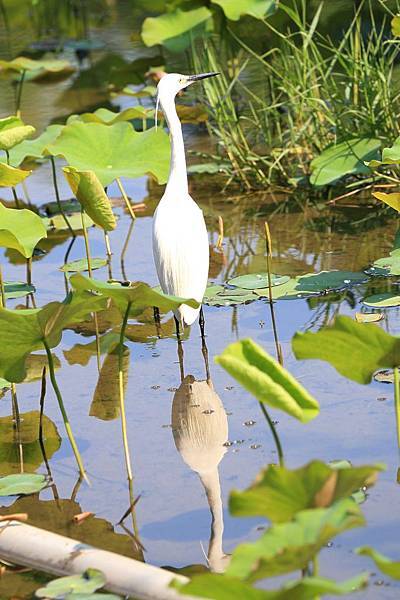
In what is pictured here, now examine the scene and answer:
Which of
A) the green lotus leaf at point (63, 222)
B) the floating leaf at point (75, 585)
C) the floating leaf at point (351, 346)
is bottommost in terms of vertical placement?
the green lotus leaf at point (63, 222)

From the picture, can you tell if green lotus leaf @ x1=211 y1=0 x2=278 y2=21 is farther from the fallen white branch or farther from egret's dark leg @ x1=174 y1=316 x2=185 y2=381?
the fallen white branch

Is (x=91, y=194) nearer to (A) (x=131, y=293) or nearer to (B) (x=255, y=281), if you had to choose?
(B) (x=255, y=281)

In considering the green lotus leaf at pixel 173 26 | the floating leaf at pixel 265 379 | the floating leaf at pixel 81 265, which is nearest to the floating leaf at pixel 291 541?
the floating leaf at pixel 265 379

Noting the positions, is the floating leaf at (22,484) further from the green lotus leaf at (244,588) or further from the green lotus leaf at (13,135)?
the green lotus leaf at (13,135)

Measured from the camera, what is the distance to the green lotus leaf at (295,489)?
1993 mm

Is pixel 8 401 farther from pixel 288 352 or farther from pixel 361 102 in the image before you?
pixel 361 102

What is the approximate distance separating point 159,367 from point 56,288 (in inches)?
42.4

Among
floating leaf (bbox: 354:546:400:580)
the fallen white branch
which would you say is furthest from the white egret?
floating leaf (bbox: 354:546:400:580)

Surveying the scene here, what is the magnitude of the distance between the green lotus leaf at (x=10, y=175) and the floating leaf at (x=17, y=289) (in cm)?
75

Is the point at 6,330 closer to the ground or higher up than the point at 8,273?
higher up

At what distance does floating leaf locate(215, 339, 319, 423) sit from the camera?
2266 millimetres

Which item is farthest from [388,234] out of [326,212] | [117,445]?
[117,445]

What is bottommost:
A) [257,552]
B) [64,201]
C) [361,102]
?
[64,201]

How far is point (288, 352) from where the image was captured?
156 inches
